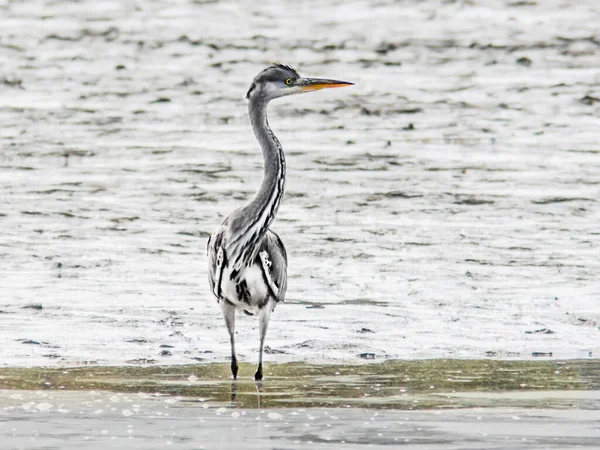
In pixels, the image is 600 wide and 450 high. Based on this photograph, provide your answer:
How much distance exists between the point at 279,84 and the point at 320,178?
643 centimetres

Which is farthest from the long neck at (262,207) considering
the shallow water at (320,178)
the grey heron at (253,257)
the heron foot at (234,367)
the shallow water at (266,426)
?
the shallow water at (266,426)

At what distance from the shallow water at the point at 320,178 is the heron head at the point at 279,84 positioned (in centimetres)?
178

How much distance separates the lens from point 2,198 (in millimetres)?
15984

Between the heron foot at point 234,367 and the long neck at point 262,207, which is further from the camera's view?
the long neck at point 262,207

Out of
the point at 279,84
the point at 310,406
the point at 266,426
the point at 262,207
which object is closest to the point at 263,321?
the point at 262,207

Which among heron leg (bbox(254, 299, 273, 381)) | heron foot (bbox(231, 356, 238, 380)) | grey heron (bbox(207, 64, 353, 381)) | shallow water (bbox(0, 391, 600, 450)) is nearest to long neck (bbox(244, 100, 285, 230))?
grey heron (bbox(207, 64, 353, 381))

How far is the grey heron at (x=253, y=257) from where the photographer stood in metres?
9.88

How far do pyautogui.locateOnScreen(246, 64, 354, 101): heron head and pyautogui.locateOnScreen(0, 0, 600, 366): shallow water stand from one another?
1783mm

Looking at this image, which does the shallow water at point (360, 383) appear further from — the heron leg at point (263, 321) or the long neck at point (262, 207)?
the long neck at point (262, 207)

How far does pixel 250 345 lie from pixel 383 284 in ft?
6.57

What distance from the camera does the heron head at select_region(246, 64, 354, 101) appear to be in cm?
1074

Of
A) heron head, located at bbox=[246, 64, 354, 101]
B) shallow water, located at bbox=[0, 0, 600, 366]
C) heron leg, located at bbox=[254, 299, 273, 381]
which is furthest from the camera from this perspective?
shallow water, located at bbox=[0, 0, 600, 366]

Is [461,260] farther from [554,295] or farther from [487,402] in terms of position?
[487,402]

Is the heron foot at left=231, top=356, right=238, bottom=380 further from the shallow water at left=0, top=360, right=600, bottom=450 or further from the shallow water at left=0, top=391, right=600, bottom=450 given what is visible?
the shallow water at left=0, top=391, right=600, bottom=450
